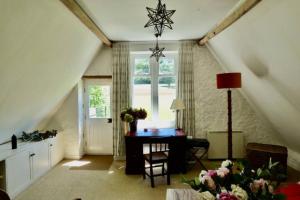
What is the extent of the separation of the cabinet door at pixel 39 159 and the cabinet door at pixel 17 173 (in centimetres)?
19

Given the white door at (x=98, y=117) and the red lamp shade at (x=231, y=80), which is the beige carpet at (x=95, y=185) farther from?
the red lamp shade at (x=231, y=80)

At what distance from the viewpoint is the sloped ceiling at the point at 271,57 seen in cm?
276

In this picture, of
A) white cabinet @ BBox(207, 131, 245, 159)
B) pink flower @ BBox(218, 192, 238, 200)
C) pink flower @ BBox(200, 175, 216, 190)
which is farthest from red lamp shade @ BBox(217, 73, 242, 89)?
pink flower @ BBox(218, 192, 238, 200)

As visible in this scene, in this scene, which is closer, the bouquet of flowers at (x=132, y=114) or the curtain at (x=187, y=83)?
the bouquet of flowers at (x=132, y=114)

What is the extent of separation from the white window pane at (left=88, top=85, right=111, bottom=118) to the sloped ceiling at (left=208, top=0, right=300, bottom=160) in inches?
106

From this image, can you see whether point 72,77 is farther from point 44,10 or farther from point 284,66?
point 284,66

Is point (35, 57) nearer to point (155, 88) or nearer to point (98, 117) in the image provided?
point (98, 117)

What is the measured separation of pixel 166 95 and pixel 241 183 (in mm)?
4699

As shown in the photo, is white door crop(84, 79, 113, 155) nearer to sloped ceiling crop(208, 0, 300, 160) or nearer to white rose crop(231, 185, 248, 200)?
sloped ceiling crop(208, 0, 300, 160)

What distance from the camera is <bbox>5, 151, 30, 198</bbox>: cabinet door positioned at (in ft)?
12.1

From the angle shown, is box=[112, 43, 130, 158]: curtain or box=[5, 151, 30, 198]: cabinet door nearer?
box=[5, 151, 30, 198]: cabinet door

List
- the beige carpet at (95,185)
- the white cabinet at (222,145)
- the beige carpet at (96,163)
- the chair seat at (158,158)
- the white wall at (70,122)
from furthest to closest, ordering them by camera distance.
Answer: the white wall at (70,122), the white cabinet at (222,145), the beige carpet at (96,163), the chair seat at (158,158), the beige carpet at (95,185)

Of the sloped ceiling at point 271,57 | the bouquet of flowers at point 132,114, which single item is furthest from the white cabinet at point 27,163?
the sloped ceiling at point 271,57

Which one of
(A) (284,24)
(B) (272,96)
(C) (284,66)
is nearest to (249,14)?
(A) (284,24)
